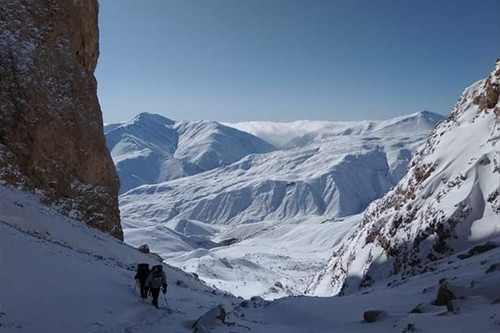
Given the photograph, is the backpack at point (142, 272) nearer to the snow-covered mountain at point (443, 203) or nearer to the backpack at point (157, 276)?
the backpack at point (157, 276)

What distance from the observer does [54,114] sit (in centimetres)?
3419

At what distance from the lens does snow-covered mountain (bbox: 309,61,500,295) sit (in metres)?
30.1

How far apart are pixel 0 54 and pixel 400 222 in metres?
35.8

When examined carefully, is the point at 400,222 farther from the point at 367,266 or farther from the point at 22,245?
the point at 22,245

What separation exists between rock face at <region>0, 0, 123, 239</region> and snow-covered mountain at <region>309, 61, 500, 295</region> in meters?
24.0

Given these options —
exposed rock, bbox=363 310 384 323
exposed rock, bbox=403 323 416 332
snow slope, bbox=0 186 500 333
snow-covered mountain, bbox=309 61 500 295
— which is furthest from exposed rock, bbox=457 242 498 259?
exposed rock, bbox=403 323 416 332

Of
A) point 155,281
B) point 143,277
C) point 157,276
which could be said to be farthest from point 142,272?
point 155,281

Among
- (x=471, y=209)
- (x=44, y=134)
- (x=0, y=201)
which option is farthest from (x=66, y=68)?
(x=471, y=209)

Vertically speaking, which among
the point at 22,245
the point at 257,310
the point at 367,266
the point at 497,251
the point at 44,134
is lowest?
the point at 367,266

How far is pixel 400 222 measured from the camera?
3825 cm

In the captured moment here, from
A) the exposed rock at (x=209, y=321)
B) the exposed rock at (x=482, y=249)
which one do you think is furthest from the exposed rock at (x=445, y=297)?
the exposed rock at (x=482, y=249)

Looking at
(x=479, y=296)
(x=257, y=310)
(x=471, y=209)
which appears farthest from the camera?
(x=471, y=209)

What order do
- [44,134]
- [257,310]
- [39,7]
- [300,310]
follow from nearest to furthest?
[300,310] → [257,310] → [44,134] → [39,7]

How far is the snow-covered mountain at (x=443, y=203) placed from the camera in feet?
98.7
